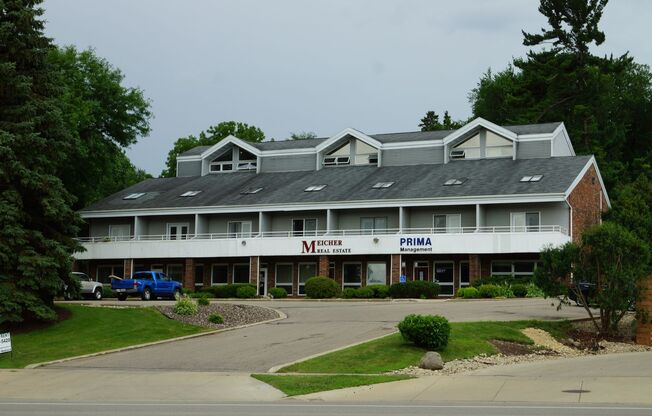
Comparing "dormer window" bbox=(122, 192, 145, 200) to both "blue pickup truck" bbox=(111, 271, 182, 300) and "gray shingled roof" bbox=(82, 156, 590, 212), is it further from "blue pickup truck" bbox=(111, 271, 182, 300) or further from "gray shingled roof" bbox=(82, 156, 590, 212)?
"blue pickup truck" bbox=(111, 271, 182, 300)

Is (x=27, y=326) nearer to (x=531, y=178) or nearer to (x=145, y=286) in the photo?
(x=145, y=286)

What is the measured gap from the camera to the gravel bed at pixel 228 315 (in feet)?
104

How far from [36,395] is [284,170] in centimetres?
4600

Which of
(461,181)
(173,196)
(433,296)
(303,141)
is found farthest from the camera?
(303,141)

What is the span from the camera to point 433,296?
4888 centimetres

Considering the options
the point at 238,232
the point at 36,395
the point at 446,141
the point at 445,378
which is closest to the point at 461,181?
the point at 446,141

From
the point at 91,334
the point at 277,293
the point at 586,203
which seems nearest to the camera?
the point at 91,334

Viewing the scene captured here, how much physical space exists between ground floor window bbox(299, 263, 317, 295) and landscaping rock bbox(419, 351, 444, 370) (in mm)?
33063

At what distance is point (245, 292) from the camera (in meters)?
51.1

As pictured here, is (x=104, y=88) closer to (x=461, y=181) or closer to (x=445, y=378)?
(x=461, y=181)

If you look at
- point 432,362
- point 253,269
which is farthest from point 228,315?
point 253,269

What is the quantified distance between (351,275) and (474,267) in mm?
8030

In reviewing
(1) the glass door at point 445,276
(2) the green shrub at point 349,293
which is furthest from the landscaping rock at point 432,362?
(1) the glass door at point 445,276

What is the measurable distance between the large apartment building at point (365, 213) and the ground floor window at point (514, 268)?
0.26 feet
